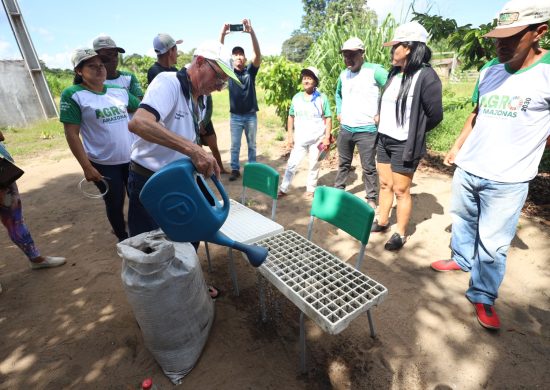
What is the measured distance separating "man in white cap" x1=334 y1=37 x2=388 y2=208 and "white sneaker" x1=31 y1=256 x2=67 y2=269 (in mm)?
Answer: 3235

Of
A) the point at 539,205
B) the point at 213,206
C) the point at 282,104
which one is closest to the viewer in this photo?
the point at 213,206

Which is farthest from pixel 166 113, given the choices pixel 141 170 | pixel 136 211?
pixel 136 211

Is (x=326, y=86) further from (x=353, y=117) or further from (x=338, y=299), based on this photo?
(x=338, y=299)

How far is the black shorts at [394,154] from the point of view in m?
2.56

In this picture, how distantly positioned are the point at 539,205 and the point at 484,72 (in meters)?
2.76

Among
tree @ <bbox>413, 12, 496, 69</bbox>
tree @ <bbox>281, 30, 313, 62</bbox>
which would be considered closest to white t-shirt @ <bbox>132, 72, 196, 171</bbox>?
tree @ <bbox>413, 12, 496, 69</bbox>

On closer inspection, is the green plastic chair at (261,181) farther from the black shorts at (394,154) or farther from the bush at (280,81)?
the bush at (280,81)

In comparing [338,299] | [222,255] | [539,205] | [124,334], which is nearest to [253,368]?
[338,299]

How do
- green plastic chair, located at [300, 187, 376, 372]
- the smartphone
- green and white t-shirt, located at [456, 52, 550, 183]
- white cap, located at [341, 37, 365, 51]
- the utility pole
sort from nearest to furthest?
green and white t-shirt, located at [456, 52, 550, 183] → green plastic chair, located at [300, 187, 376, 372] → white cap, located at [341, 37, 365, 51] → the smartphone → the utility pole

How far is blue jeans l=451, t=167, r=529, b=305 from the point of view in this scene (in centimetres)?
182

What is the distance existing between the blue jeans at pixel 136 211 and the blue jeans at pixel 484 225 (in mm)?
2204

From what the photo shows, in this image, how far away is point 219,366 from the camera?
1792 mm

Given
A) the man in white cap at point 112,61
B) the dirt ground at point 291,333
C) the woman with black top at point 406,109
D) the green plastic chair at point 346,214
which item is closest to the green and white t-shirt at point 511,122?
the woman with black top at point 406,109

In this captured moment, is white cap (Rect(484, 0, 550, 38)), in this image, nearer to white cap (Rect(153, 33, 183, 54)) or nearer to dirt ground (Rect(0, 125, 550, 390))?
dirt ground (Rect(0, 125, 550, 390))
